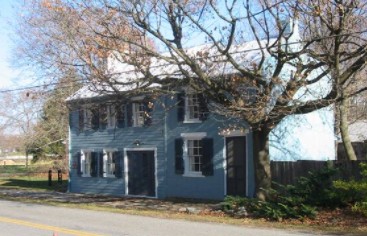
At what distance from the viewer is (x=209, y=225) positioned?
1402 cm

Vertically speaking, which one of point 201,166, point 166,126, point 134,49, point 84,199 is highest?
point 134,49

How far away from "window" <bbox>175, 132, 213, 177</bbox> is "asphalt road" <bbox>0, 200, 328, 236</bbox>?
6.02m

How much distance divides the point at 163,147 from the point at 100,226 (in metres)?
10.6

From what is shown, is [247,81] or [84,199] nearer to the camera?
[247,81]

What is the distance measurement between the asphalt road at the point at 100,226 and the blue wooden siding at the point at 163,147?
16.4ft

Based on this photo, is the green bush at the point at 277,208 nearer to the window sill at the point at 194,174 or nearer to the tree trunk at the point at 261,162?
the tree trunk at the point at 261,162

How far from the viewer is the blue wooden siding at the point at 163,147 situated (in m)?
21.5

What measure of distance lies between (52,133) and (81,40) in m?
25.3

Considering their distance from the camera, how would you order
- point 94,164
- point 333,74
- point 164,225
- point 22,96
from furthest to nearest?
point 22,96 → point 94,164 → point 333,74 → point 164,225

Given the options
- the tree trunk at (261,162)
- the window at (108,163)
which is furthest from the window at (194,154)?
the window at (108,163)

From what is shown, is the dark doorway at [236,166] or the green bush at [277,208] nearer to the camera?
the green bush at [277,208]

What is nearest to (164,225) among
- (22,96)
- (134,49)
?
(134,49)

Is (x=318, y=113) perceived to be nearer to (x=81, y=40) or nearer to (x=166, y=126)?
(x=166, y=126)

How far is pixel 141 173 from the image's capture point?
25312 mm
